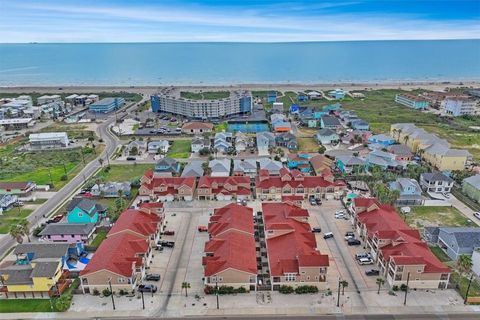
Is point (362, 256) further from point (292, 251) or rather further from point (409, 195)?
point (409, 195)

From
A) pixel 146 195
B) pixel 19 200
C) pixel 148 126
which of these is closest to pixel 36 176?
pixel 19 200

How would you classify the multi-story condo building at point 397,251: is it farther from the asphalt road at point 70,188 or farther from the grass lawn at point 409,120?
the asphalt road at point 70,188

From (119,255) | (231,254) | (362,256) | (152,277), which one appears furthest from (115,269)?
(362,256)

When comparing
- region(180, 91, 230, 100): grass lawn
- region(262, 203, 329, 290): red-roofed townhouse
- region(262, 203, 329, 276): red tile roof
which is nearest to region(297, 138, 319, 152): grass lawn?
region(262, 203, 329, 276): red tile roof

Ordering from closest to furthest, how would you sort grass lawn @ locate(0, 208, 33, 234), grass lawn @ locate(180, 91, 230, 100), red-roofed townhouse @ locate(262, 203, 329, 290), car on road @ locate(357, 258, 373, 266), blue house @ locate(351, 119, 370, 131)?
red-roofed townhouse @ locate(262, 203, 329, 290)
car on road @ locate(357, 258, 373, 266)
grass lawn @ locate(0, 208, 33, 234)
blue house @ locate(351, 119, 370, 131)
grass lawn @ locate(180, 91, 230, 100)

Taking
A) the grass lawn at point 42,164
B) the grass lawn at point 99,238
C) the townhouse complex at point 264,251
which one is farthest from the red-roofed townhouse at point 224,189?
the grass lawn at point 42,164

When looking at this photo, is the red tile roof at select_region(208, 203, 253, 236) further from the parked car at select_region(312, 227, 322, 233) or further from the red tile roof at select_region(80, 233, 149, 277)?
the parked car at select_region(312, 227, 322, 233)
